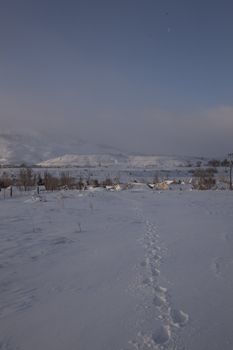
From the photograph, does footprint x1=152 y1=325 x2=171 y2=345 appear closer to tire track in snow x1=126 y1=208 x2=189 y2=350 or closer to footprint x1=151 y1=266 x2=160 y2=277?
tire track in snow x1=126 y1=208 x2=189 y2=350

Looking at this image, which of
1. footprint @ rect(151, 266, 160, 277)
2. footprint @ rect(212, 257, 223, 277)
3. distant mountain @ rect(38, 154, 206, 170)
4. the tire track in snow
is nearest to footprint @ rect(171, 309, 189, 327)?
the tire track in snow

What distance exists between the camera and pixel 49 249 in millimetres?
6070

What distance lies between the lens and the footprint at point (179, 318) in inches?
120

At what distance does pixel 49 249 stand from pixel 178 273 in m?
2.71

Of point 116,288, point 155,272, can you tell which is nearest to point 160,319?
point 116,288

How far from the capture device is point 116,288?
4.05 meters

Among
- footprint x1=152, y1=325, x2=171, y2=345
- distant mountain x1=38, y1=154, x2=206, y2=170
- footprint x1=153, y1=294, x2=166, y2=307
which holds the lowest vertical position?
footprint x1=152, y1=325, x2=171, y2=345

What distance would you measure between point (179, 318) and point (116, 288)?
1.09 metres

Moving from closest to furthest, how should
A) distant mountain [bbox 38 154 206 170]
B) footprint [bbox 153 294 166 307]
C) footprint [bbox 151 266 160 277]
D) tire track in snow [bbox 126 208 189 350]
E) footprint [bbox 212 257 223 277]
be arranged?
tire track in snow [bbox 126 208 189 350] < footprint [bbox 153 294 166 307] < footprint [bbox 151 266 160 277] < footprint [bbox 212 257 223 277] < distant mountain [bbox 38 154 206 170]

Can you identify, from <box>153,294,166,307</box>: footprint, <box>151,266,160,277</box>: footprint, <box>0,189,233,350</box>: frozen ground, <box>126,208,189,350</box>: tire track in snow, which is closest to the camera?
<box>126,208,189,350</box>: tire track in snow

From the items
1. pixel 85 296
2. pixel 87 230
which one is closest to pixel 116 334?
pixel 85 296

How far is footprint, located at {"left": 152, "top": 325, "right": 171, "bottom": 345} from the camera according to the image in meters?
2.77

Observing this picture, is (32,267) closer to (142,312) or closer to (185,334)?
(142,312)

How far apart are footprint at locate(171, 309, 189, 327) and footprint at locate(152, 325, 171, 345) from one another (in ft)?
0.39
